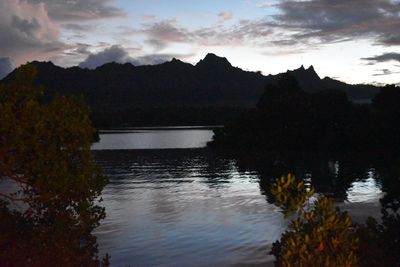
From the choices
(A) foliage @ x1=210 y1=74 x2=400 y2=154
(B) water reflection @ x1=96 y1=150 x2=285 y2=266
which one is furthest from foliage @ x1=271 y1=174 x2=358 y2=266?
(A) foliage @ x1=210 y1=74 x2=400 y2=154

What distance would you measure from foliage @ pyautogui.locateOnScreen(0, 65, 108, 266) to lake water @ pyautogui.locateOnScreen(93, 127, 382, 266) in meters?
17.2

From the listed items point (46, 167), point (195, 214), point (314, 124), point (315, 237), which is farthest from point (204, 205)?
point (314, 124)

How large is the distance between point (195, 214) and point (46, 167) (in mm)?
38659

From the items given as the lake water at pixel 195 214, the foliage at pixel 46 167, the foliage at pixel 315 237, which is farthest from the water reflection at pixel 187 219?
the foliage at pixel 315 237

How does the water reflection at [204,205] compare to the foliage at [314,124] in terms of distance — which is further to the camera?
the foliage at [314,124]

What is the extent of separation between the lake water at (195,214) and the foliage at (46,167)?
17208 millimetres

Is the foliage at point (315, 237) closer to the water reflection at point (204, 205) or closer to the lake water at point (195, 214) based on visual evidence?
the lake water at point (195, 214)

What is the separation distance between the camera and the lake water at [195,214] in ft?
126

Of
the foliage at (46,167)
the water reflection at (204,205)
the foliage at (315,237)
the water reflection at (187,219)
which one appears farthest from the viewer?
the water reflection at (204,205)

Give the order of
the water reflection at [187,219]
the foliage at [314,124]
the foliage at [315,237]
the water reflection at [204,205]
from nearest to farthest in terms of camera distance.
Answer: the foliage at [315,237]
the water reflection at [187,219]
the water reflection at [204,205]
the foliage at [314,124]

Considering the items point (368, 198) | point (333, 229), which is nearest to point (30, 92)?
point (333, 229)

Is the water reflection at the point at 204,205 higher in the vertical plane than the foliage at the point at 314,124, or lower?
lower

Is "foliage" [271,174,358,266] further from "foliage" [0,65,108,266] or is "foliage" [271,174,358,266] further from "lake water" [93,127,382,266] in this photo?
"lake water" [93,127,382,266]

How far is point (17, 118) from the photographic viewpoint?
18.2m
